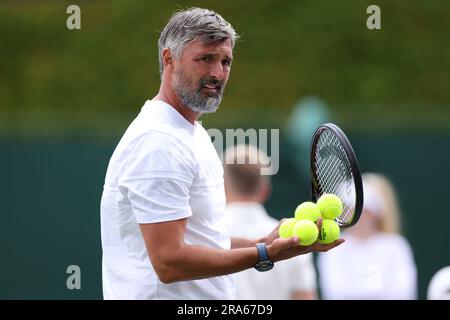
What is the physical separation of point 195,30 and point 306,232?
0.92m

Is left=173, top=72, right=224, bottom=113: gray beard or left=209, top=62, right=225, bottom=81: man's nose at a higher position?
left=209, top=62, right=225, bottom=81: man's nose

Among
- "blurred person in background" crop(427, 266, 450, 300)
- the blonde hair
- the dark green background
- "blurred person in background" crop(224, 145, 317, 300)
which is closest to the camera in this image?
"blurred person in background" crop(427, 266, 450, 300)

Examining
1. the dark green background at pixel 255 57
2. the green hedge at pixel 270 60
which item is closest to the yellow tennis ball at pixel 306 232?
the dark green background at pixel 255 57

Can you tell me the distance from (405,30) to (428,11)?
55cm

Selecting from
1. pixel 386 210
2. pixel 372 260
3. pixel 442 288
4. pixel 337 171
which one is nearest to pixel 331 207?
pixel 337 171

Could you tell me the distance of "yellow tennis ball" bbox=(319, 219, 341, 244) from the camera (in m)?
3.84

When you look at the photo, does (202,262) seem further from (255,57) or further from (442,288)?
(255,57)

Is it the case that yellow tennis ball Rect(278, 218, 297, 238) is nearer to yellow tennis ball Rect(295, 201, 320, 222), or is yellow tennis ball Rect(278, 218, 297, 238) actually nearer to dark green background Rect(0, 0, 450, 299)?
yellow tennis ball Rect(295, 201, 320, 222)

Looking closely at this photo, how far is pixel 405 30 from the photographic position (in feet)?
51.2

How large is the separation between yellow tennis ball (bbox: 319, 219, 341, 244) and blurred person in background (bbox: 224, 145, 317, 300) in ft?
5.45

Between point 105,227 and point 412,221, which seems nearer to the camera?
point 105,227

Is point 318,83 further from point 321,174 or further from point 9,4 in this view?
point 321,174

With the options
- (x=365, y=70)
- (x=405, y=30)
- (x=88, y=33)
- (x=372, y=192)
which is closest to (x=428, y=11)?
(x=405, y=30)

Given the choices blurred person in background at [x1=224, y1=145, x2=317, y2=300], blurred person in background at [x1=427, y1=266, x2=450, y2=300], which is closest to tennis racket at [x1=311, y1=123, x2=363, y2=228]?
blurred person in background at [x1=427, y1=266, x2=450, y2=300]
